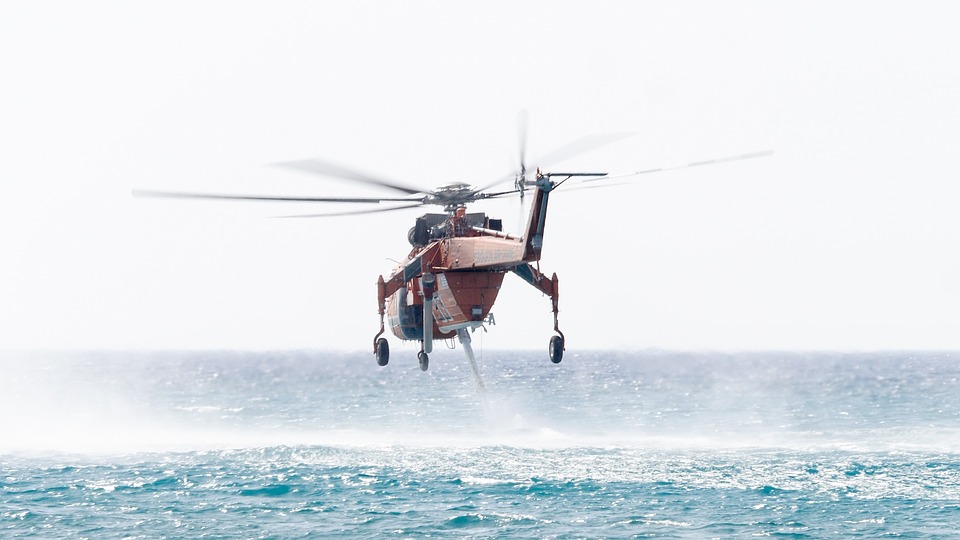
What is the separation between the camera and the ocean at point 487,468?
4284 cm

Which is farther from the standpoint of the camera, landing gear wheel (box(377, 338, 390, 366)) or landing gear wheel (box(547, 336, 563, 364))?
landing gear wheel (box(377, 338, 390, 366))

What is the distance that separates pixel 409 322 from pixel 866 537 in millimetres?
18917

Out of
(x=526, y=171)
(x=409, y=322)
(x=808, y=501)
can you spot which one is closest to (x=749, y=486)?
(x=808, y=501)

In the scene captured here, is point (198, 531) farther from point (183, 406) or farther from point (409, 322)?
point (183, 406)

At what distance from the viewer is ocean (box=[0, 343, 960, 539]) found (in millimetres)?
42844

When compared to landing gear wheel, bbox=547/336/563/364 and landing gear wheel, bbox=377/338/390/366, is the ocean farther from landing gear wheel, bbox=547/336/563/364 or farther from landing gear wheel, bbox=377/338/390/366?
landing gear wheel, bbox=547/336/563/364

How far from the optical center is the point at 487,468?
55812 mm

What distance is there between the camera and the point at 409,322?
42.2 metres

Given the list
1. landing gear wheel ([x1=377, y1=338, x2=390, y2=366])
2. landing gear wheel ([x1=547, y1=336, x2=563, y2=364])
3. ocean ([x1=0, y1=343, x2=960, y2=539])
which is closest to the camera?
landing gear wheel ([x1=547, y1=336, x2=563, y2=364])

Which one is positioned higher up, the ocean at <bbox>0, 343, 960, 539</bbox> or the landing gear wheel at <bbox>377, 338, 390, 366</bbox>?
the landing gear wheel at <bbox>377, 338, 390, 366</bbox>

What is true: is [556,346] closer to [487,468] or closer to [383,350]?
[383,350]

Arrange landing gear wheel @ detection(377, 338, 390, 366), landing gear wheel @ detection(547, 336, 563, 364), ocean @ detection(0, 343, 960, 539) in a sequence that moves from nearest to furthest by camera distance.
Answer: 1. landing gear wheel @ detection(547, 336, 563, 364)
2. landing gear wheel @ detection(377, 338, 390, 366)
3. ocean @ detection(0, 343, 960, 539)

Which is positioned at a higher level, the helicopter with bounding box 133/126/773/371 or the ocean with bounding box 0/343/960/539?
the helicopter with bounding box 133/126/773/371

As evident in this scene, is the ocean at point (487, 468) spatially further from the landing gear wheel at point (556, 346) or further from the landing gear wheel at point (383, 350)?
the landing gear wheel at point (556, 346)
